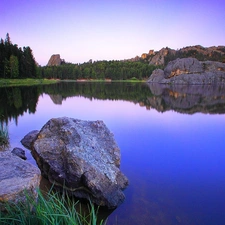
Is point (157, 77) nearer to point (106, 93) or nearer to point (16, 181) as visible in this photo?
point (106, 93)

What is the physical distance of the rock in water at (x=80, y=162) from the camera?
5.51 m

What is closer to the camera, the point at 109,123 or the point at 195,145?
the point at 195,145

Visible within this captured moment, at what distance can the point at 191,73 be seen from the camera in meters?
119

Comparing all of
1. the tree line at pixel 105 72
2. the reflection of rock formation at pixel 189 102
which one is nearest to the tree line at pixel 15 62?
the reflection of rock formation at pixel 189 102

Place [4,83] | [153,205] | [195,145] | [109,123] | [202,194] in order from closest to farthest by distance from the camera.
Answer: [153,205] < [202,194] < [195,145] < [109,123] < [4,83]

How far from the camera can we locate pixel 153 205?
550 centimetres

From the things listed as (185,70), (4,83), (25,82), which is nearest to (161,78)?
(185,70)

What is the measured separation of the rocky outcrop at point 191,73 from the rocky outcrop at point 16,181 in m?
117

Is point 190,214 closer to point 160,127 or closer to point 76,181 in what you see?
point 76,181

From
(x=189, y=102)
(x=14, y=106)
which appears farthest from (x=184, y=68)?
(x=14, y=106)

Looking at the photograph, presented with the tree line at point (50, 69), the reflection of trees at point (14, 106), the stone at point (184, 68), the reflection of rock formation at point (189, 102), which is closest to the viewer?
the reflection of trees at point (14, 106)

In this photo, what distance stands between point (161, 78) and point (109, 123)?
383 ft

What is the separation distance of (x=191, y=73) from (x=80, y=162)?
414 feet

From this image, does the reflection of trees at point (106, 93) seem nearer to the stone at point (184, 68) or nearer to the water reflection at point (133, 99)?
the water reflection at point (133, 99)
